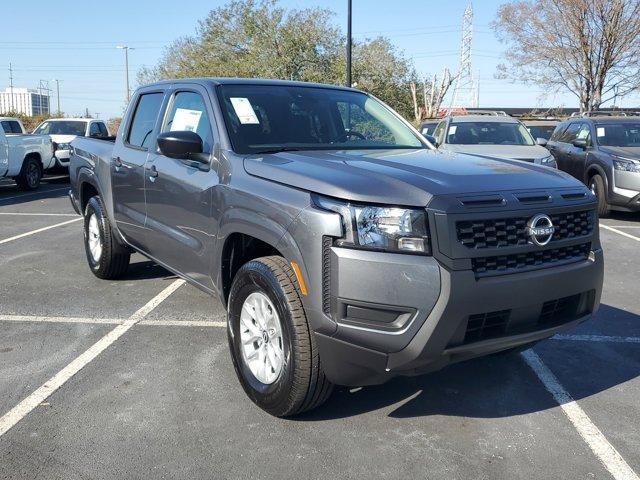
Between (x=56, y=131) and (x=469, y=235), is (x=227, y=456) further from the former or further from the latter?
(x=56, y=131)

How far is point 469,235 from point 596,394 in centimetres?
167

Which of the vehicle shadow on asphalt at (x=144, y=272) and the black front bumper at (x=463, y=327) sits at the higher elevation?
the black front bumper at (x=463, y=327)

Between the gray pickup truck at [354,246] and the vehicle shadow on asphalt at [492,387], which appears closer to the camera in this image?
the gray pickup truck at [354,246]

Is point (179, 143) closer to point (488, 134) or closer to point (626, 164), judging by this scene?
point (626, 164)

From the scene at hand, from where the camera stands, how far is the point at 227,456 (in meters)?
3.07

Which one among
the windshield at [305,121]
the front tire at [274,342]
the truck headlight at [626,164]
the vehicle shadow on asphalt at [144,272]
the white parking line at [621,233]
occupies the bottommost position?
the vehicle shadow on asphalt at [144,272]

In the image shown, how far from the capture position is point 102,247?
6.02m

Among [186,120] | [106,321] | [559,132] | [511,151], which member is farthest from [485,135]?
[106,321]

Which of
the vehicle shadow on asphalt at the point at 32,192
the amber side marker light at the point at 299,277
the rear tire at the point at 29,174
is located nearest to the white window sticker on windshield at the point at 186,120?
the amber side marker light at the point at 299,277

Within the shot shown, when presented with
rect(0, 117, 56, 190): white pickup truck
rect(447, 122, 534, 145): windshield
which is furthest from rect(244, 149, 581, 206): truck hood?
rect(0, 117, 56, 190): white pickup truck

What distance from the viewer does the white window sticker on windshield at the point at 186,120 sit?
14.2ft

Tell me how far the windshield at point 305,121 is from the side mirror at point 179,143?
221mm

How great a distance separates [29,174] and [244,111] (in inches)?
503

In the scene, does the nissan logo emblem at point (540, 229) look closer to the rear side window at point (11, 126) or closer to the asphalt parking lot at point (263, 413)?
the asphalt parking lot at point (263, 413)
